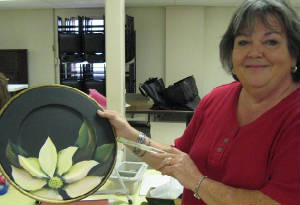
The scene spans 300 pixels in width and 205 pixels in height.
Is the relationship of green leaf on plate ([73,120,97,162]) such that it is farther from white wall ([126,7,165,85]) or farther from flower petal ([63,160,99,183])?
white wall ([126,7,165,85])

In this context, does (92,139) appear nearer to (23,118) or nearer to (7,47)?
(23,118)

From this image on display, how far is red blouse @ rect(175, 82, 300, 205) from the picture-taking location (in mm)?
639

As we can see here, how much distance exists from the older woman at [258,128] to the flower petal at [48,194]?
1.14ft

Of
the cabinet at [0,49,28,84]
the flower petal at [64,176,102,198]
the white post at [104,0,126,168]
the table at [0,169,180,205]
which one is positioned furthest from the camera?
the cabinet at [0,49,28,84]

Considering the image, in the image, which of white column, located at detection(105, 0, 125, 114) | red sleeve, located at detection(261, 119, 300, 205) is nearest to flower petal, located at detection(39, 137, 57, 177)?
red sleeve, located at detection(261, 119, 300, 205)

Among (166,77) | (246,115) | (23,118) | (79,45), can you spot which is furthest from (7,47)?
(246,115)

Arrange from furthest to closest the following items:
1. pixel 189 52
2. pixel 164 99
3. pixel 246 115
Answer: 1. pixel 189 52
2. pixel 164 99
3. pixel 246 115

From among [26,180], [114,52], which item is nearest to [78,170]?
[26,180]

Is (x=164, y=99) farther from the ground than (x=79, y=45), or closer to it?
closer to it

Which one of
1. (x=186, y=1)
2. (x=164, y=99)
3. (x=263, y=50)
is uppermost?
(x=186, y=1)

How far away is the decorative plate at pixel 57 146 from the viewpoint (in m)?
0.87

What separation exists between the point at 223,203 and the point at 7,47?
5.64 m

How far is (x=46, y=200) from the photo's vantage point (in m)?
0.86

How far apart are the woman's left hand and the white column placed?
1025 mm
